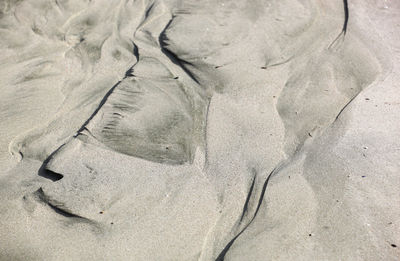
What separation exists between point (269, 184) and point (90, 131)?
885 mm

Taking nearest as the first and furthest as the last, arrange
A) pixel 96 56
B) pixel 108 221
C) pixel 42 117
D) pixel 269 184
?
1. pixel 108 221
2. pixel 269 184
3. pixel 42 117
4. pixel 96 56

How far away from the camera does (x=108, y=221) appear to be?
1.55 meters

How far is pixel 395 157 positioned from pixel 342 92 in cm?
51

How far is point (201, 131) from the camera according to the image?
1.94 metres

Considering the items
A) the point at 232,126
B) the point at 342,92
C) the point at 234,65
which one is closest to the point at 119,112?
the point at 232,126

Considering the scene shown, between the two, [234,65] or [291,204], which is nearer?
[291,204]

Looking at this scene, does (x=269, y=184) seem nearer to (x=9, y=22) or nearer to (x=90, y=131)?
(x=90, y=131)

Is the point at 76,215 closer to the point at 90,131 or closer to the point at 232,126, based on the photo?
the point at 90,131

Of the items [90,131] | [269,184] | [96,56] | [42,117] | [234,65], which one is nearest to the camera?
[269,184]

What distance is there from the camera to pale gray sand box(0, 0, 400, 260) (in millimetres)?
1497

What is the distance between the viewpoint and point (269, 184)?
5.45 ft

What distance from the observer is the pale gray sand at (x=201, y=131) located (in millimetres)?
1497

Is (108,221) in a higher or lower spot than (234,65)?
lower

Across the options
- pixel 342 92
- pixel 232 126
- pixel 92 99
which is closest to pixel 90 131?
pixel 92 99
